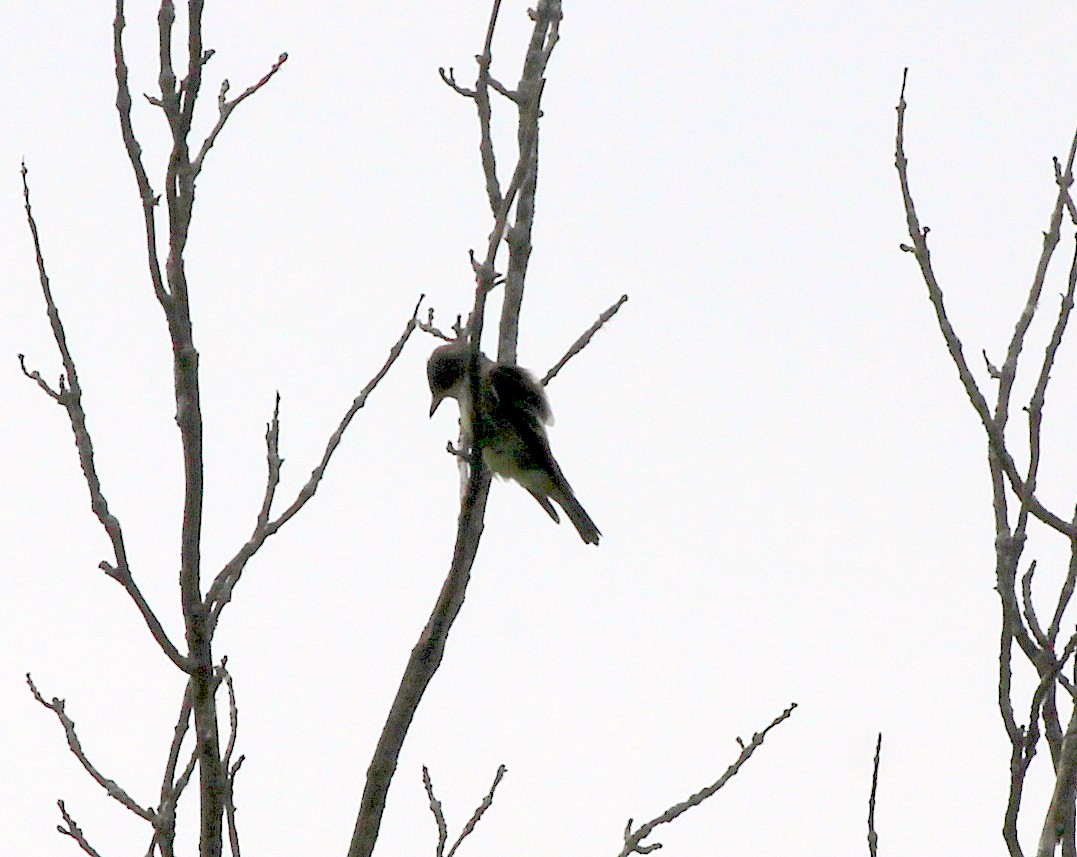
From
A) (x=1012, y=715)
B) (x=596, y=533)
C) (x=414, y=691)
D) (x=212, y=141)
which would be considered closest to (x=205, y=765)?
(x=414, y=691)

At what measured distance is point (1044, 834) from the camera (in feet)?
7.48

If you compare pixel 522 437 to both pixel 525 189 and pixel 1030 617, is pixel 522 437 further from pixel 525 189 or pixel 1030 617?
pixel 1030 617

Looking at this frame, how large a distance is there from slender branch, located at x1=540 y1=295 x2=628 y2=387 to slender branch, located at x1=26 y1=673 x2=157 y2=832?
164 cm

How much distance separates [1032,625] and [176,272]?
1.48 metres

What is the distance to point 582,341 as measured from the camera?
14.3ft

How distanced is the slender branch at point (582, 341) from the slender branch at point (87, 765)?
1.64 metres

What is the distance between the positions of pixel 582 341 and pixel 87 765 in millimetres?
1981

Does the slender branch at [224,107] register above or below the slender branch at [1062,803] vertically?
above

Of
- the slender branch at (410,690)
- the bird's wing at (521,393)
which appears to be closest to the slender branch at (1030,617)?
the slender branch at (410,690)

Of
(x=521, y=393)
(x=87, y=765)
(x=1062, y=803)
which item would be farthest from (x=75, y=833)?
(x=521, y=393)

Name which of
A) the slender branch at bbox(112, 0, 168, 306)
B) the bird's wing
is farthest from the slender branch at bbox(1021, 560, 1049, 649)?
the bird's wing

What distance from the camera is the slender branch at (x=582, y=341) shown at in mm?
4273

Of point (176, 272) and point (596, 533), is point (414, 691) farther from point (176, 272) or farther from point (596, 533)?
point (596, 533)

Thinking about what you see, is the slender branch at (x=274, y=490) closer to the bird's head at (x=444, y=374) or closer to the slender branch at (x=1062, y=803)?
the slender branch at (x=1062, y=803)
